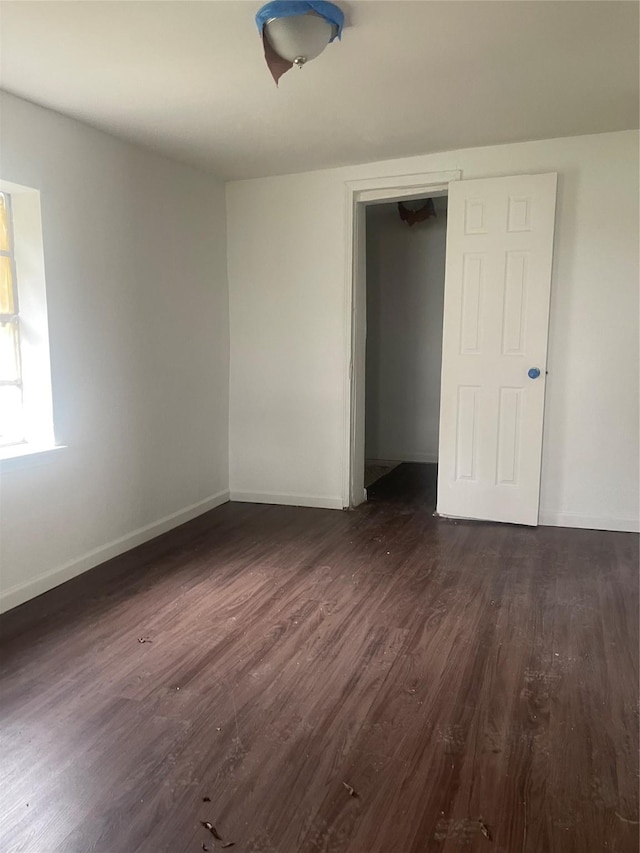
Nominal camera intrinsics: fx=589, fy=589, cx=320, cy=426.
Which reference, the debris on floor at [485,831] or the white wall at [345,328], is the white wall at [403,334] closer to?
the white wall at [345,328]

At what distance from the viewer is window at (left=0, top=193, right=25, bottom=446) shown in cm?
285

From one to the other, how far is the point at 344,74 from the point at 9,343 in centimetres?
201

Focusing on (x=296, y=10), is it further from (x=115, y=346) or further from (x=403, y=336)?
(x=403, y=336)

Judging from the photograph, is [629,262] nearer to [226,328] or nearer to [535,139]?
[535,139]

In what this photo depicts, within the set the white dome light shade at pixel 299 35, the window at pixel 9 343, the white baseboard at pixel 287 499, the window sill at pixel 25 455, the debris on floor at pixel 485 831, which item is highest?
the white dome light shade at pixel 299 35

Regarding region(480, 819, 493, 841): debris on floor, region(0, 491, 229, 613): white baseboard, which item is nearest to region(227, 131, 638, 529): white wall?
region(0, 491, 229, 613): white baseboard

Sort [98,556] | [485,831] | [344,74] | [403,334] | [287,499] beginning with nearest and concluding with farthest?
[485,831] → [344,74] → [98,556] → [287,499] → [403,334]

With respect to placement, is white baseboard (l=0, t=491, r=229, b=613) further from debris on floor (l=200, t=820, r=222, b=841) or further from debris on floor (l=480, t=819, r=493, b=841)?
debris on floor (l=480, t=819, r=493, b=841)

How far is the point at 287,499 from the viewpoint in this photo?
445cm

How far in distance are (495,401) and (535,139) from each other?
158 cm

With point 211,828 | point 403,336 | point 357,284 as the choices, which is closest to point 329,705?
point 211,828

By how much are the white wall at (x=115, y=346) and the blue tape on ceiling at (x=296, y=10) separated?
1371mm

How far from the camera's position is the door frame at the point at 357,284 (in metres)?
3.86

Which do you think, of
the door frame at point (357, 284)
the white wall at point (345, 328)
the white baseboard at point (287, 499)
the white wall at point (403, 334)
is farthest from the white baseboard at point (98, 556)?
the white wall at point (403, 334)
